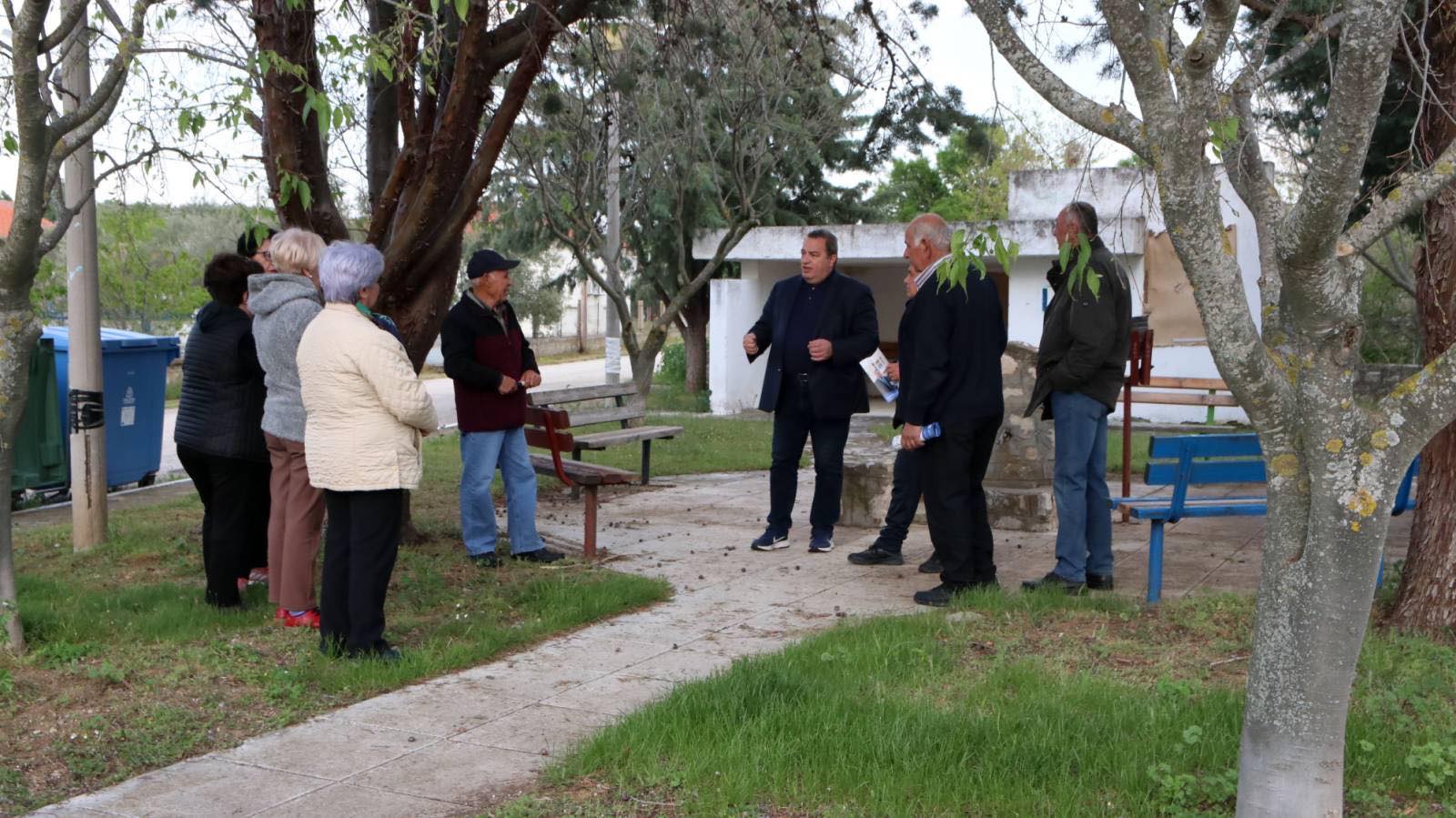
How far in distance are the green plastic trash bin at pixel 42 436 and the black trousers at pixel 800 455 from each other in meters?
7.07

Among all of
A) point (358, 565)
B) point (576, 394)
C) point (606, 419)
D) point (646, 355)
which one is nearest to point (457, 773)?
point (358, 565)

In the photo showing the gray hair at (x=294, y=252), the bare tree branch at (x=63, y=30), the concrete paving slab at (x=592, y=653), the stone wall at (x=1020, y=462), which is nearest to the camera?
the bare tree branch at (x=63, y=30)

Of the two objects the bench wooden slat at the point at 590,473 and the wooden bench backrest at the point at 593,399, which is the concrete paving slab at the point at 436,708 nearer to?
the bench wooden slat at the point at 590,473

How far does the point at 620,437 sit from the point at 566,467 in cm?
238

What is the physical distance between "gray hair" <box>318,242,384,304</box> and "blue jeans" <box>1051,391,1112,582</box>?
356 centimetres

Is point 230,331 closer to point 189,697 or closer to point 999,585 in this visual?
point 189,697

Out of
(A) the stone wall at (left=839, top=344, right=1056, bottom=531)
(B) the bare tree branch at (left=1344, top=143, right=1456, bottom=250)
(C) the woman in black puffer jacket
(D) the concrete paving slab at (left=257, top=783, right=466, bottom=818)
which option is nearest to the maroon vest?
(C) the woman in black puffer jacket

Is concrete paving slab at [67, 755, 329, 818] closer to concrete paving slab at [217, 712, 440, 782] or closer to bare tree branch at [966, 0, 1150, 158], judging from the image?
concrete paving slab at [217, 712, 440, 782]

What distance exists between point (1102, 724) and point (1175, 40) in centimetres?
282

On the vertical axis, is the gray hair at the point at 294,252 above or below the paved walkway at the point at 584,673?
above

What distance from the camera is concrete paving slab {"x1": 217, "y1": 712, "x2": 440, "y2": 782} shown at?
4602 millimetres

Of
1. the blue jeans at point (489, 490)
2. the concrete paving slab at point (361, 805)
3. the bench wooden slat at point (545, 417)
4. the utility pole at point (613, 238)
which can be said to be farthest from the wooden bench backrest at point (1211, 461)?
the utility pole at point (613, 238)

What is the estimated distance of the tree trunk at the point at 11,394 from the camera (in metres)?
5.60

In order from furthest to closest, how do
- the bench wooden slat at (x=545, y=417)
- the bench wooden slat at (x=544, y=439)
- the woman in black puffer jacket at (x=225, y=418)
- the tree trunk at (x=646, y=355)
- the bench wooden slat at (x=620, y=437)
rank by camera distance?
the tree trunk at (x=646, y=355) → the bench wooden slat at (x=620, y=437) → the bench wooden slat at (x=544, y=439) → the bench wooden slat at (x=545, y=417) → the woman in black puffer jacket at (x=225, y=418)
